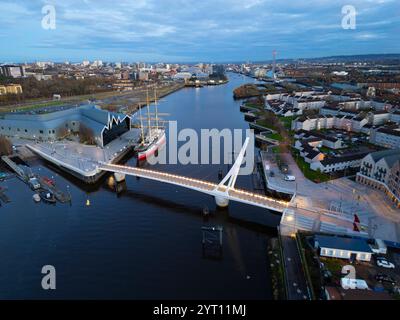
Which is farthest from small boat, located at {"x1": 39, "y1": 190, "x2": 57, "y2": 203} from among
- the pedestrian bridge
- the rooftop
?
the rooftop

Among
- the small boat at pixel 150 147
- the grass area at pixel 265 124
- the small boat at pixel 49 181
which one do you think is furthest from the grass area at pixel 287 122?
the small boat at pixel 49 181

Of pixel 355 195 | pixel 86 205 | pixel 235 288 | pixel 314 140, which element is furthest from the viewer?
pixel 314 140

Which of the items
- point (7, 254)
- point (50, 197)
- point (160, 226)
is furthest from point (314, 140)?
point (7, 254)

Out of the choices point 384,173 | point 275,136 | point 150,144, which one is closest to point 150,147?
point 150,144

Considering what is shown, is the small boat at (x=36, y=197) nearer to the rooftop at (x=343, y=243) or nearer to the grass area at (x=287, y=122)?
the rooftop at (x=343, y=243)

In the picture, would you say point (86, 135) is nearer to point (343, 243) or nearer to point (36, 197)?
point (36, 197)

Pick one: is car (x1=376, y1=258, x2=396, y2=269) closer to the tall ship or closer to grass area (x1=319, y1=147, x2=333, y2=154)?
grass area (x1=319, y1=147, x2=333, y2=154)

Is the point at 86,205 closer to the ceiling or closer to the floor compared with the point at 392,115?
closer to the floor

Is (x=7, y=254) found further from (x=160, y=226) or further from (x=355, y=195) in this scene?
(x=355, y=195)
